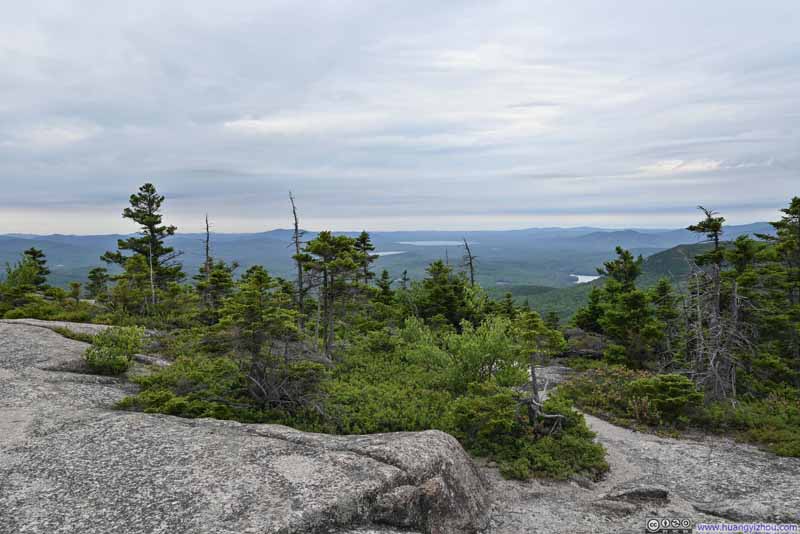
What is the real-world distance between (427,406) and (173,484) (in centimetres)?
1040

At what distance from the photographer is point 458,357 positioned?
20.4 meters

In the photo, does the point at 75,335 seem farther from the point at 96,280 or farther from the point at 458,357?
the point at 96,280

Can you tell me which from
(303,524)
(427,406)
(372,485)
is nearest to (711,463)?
(427,406)

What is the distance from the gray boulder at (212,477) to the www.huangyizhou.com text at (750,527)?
17.1 ft

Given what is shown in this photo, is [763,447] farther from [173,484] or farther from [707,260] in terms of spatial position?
[173,484]

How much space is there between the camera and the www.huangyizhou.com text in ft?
32.7

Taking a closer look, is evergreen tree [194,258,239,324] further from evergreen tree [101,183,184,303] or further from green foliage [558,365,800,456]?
green foliage [558,365,800,456]

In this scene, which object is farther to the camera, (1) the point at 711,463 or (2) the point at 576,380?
(2) the point at 576,380

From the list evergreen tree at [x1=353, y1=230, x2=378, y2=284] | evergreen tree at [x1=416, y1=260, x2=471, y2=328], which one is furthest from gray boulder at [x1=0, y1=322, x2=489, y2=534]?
evergreen tree at [x1=353, y1=230, x2=378, y2=284]

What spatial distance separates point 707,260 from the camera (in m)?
26.4

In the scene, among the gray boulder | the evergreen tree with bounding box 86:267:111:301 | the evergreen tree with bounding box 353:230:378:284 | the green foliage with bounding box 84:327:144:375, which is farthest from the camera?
the evergreen tree with bounding box 86:267:111:301

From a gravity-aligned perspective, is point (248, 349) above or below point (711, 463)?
above

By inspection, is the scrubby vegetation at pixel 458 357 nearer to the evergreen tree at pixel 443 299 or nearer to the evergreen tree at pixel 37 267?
the evergreen tree at pixel 443 299

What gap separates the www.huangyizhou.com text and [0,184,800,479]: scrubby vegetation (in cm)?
355
